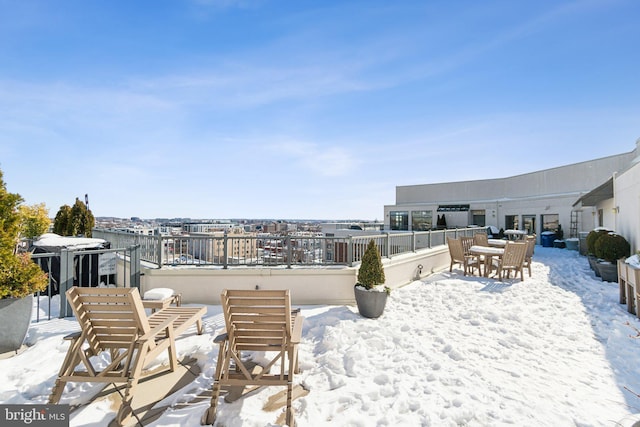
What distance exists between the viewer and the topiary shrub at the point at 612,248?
323 inches

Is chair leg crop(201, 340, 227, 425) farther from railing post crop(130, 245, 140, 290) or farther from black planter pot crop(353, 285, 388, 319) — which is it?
railing post crop(130, 245, 140, 290)

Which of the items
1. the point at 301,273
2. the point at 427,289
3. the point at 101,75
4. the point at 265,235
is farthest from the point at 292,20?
the point at 427,289

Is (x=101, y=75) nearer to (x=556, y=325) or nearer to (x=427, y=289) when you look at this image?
(x=427, y=289)

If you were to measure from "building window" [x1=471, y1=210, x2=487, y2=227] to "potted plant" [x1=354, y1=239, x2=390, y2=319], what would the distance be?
84.8 ft

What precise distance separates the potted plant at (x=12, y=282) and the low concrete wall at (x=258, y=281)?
229 cm

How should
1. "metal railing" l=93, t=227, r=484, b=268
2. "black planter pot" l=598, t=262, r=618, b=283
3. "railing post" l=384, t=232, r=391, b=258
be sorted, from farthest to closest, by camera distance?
"black planter pot" l=598, t=262, r=618, b=283 → "railing post" l=384, t=232, r=391, b=258 → "metal railing" l=93, t=227, r=484, b=268

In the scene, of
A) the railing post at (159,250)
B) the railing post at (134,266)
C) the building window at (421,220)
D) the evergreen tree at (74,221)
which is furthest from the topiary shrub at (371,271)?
the building window at (421,220)

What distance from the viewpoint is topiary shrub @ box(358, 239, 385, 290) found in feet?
17.7

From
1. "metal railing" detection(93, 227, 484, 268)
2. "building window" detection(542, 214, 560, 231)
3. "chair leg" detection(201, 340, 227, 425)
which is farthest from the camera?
"building window" detection(542, 214, 560, 231)

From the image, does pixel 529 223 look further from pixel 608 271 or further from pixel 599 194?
pixel 608 271

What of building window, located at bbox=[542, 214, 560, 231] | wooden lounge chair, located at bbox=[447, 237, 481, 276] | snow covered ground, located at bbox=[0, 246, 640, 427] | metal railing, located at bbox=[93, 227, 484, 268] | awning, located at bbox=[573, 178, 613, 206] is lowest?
snow covered ground, located at bbox=[0, 246, 640, 427]

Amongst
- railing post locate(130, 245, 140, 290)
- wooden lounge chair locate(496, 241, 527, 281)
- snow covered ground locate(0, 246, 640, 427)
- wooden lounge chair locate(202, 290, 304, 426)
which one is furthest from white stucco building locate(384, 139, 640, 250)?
railing post locate(130, 245, 140, 290)

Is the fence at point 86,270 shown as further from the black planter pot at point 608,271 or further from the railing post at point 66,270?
the black planter pot at point 608,271

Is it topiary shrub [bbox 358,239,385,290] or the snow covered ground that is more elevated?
topiary shrub [bbox 358,239,385,290]
